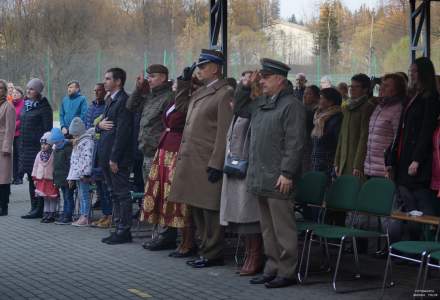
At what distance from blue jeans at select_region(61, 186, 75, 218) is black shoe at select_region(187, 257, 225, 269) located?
3.43 meters

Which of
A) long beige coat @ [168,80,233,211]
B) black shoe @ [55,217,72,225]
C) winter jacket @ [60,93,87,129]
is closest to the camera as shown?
long beige coat @ [168,80,233,211]

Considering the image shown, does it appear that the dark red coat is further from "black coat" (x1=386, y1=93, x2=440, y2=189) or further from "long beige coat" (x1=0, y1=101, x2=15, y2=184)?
"long beige coat" (x1=0, y1=101, x2=15, y2=184)

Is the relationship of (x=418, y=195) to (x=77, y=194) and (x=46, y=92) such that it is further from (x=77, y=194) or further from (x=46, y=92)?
(x=46, y=92)

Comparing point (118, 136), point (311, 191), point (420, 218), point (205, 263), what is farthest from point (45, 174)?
point (420, 218)

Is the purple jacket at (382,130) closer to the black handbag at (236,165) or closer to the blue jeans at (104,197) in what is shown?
the black handbag at (236,165)

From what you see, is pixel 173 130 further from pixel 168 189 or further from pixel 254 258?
pixel 254 258

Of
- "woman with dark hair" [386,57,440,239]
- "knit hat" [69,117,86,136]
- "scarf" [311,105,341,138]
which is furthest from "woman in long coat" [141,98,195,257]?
"woman with dark hair" [386,57,440,239]

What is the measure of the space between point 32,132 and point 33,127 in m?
0.07

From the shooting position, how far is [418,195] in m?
8.14

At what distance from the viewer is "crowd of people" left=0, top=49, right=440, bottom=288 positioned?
760 cm

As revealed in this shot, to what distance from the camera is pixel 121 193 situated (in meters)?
10.1

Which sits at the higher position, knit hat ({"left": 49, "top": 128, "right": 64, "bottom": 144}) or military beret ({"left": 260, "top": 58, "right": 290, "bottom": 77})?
military beret ({"left": 260, "top": 58, "right": 290, "bottom": 77})

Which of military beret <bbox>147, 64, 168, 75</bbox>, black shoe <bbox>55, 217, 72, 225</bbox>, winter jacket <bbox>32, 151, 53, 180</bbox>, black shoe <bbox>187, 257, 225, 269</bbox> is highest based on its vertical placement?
military beret <bbox>147, 64, 168, 75</bbox>

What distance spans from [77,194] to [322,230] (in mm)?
5271
